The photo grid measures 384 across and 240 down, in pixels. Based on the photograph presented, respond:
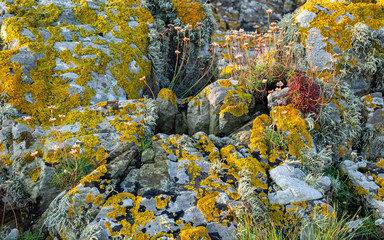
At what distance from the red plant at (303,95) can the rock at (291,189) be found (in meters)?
1.53

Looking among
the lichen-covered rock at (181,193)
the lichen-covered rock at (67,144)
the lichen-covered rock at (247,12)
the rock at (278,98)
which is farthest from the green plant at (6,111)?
the lichen-covered rock at (247,12)

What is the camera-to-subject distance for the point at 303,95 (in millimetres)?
4926

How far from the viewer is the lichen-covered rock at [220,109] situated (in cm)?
489

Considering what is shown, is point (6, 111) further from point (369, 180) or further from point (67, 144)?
point (369, 180)

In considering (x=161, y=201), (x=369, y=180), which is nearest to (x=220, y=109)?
(x=161, y=201)

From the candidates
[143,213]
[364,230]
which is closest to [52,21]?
[143,213]

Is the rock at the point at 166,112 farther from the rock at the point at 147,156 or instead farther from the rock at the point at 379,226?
the rock at the point at 379,226

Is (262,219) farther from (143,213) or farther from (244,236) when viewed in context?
(143,213)

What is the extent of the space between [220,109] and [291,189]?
77.2 inches

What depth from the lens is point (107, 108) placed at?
4777 mm

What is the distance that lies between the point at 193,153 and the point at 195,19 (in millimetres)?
4571

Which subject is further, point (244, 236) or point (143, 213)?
point (143, 213)

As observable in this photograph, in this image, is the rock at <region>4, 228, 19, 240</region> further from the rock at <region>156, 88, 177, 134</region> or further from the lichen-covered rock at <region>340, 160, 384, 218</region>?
the lichen-covered rock at <region>340, 160, 384, 218</region>

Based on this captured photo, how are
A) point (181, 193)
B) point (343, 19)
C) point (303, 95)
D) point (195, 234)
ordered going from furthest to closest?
point (343, 19) < point (303, 95) < point (181, 193) < point (195, 234)
